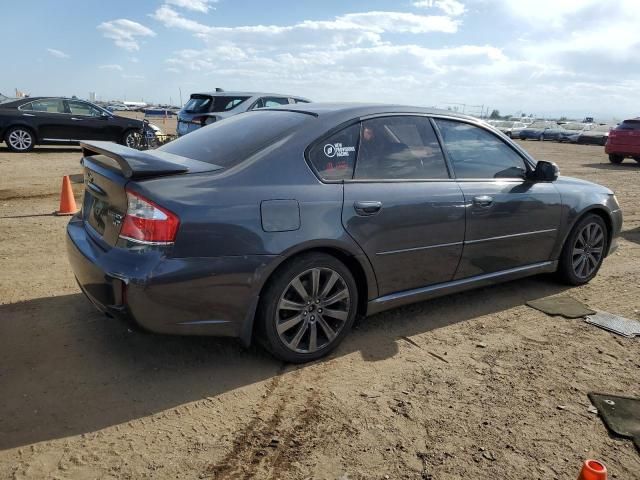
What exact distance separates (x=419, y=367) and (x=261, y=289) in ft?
3.77

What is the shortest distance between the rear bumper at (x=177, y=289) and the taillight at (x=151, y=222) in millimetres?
80

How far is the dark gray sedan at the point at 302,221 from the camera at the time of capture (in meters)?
2.89

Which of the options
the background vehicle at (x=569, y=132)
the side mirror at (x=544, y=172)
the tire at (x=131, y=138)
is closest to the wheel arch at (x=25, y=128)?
the tire at (x=131, y=138)

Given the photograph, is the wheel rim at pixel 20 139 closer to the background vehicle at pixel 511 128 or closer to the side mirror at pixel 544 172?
the side mirror at pixel 544 172

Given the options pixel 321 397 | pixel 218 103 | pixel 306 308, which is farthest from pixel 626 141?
pixel 321 397

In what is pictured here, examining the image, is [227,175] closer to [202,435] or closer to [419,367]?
[202,435]

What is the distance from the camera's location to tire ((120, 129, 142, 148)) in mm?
14945

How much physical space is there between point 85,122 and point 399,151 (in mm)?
13046

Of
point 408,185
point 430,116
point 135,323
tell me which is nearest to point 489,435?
point 408,185

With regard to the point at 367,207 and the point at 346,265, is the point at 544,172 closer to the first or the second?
the point at 367,207

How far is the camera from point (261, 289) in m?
3.12

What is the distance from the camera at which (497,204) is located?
4.15m

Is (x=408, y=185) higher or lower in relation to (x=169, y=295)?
higher

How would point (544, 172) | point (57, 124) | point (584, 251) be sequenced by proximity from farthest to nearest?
point (57, 124) → point (584, 251) → point (544, 172)
